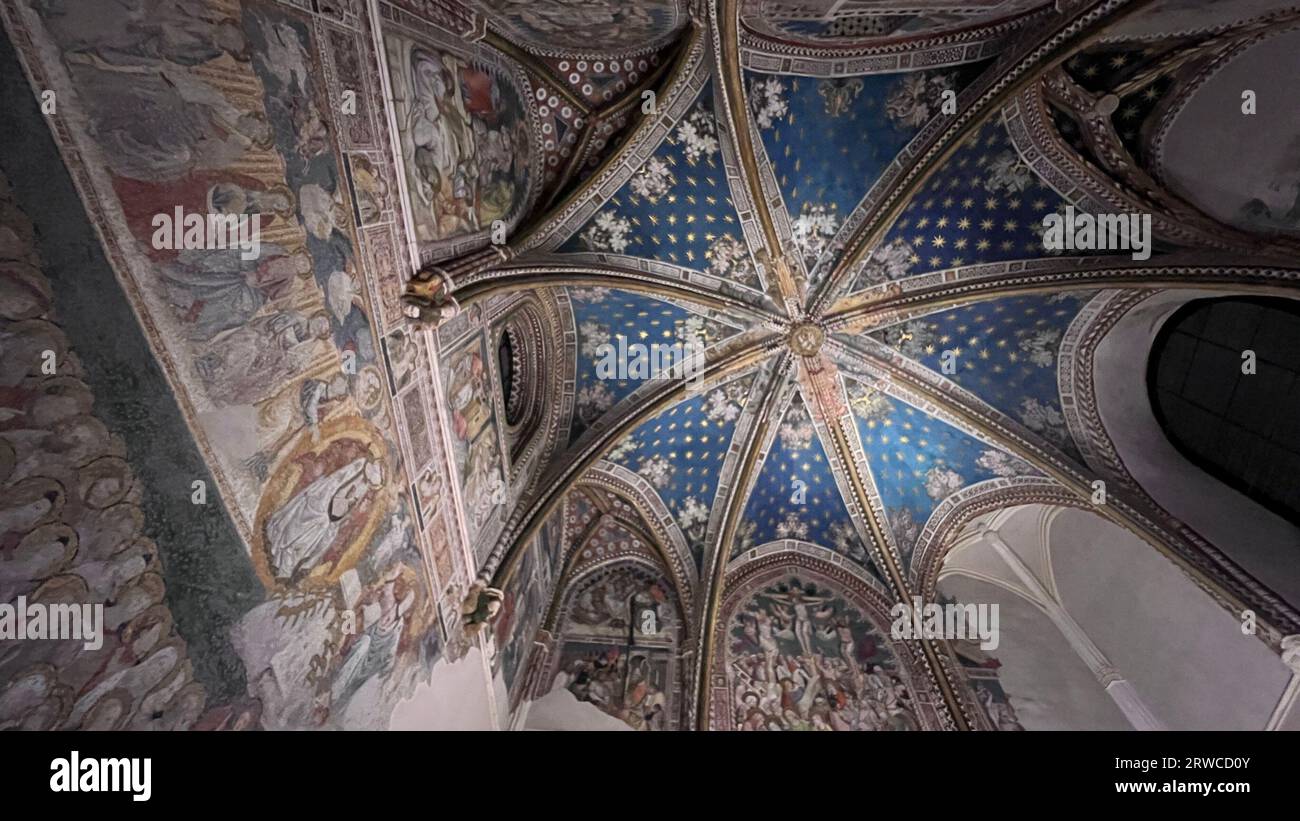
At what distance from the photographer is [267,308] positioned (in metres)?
4.50

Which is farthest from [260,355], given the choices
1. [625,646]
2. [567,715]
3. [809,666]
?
[809,666]

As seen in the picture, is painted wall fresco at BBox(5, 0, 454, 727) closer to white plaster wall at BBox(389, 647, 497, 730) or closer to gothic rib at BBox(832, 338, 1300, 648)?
white plaster wall at BBox(389, 647, 497, 730)

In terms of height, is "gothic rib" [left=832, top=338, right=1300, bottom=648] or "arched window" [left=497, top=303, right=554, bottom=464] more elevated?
"arched window" [left=497, top=303, right=554, bottom=464]

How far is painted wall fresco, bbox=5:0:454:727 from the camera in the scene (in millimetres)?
3402

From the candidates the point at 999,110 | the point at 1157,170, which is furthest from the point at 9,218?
the point at 1157,170

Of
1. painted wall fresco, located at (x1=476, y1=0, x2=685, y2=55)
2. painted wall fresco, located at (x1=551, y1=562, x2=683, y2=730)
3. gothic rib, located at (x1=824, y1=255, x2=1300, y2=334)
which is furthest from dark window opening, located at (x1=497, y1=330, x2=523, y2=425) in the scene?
gothic rib, located at (x1=824, y1=255, x2=1300, y2=334)

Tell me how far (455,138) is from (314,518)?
4.34m

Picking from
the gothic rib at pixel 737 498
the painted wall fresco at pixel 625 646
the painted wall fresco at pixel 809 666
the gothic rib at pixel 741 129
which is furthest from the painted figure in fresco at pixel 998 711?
the gothic rib at pixel 741 129

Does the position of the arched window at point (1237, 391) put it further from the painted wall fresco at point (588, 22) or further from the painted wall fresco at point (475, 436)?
the painted wall fresco at point (475, 436)

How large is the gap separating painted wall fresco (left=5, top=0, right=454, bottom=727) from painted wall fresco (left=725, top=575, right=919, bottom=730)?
6140 millimetres

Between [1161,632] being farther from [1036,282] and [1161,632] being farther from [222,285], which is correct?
[222,285]

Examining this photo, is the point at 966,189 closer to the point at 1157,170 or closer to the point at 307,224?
the point at 1157,170

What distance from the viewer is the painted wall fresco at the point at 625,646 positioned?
9.80 meters
